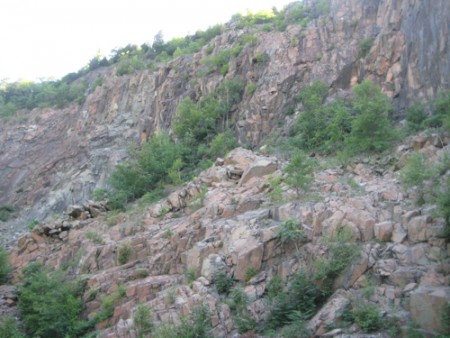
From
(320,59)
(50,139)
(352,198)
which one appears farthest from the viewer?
(50,139)

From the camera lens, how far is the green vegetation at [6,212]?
3861 cm

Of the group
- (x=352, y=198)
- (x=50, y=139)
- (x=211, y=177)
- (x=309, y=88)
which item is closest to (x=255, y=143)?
(x=309, y=88)

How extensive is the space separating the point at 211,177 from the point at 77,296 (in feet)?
28.3

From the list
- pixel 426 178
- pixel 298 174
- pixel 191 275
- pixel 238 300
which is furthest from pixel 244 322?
pixel 426 178

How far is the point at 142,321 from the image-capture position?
1631 cm

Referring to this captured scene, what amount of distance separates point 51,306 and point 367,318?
12440mm

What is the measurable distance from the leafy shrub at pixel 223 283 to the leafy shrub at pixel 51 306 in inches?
222

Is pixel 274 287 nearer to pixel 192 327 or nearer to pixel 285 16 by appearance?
pixel 192 327

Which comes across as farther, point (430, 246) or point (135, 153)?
point (135, 153)

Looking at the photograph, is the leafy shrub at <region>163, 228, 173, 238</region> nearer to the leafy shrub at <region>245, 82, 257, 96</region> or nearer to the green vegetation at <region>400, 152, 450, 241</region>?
the green vegetation at <region>400, 152, 450, 241</region>

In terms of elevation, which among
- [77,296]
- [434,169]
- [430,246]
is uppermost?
[434,169]

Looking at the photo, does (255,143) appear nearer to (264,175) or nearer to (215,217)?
(264,175)

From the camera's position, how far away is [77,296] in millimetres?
21016

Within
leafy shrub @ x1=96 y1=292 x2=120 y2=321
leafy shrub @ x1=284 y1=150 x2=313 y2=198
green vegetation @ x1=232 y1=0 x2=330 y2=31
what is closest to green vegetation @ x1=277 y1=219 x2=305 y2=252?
leafy shrub @ x1=284 y1=150 x2=313 y2=198
